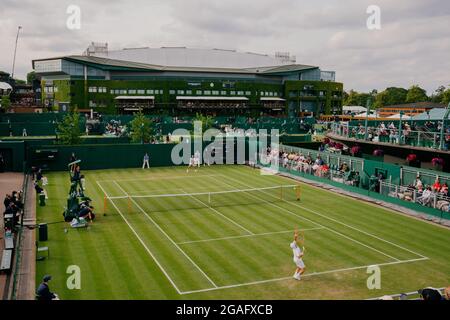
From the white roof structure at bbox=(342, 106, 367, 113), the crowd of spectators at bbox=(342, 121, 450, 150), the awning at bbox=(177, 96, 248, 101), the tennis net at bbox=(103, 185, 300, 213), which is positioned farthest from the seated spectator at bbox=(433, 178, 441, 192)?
the white roof structure at bbox=(342, 106, 367, 113)

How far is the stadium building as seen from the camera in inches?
4569

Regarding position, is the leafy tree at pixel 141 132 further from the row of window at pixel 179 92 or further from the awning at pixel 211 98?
the awning at pixel 211 98

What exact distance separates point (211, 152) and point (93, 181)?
15.2 m

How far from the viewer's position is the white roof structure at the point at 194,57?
144500mm

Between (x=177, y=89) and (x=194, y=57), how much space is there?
111 ft

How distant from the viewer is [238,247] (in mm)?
21625

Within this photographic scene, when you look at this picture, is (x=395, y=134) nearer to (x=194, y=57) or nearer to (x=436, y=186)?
(x=436, y=186)

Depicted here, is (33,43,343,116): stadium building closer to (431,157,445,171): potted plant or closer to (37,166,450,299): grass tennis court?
(37,166,450,299): grass tennis court

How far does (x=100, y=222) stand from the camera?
26.0 m

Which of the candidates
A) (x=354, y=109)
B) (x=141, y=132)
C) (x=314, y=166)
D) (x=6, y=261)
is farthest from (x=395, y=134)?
(x=354, y=109)

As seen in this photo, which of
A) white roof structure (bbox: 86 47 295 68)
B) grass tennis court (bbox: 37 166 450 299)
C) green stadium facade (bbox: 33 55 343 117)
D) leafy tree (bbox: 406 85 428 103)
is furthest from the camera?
leafy tree (bbox: 406 85 428 103)

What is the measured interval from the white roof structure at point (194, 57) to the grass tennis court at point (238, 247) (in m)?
116

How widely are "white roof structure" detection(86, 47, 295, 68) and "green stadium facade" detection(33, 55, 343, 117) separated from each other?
18825mm

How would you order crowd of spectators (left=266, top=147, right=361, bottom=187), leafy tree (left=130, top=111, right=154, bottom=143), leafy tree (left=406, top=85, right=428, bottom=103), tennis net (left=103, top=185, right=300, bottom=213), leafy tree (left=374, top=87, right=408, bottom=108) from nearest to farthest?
1. tennis net (left=103, top=185, right=300, bottom=213)
2. crowd of spectators (left=266, top=147, right=361, bottom=187)
3. leafy tree (left=130, top=111, right=154, bottom=143)
4. leafy tree (left=406, top=85, right=428, bottom=103)
5. leafy tree (left=374, top=87, right=408, bottom=108)
